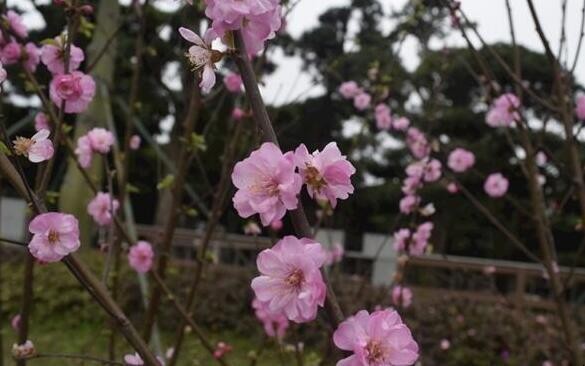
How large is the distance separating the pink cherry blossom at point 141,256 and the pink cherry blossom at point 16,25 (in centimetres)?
85

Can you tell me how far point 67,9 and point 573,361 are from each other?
1.49 meters

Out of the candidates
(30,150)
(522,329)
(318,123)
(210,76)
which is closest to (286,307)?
(210,76)

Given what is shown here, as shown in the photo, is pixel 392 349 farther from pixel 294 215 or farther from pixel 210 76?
pixel 210 76

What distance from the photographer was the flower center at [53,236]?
1.06 metres

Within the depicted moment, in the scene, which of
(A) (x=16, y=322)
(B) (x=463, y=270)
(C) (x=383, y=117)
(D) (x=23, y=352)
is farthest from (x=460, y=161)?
(D) (x=23, y=352)

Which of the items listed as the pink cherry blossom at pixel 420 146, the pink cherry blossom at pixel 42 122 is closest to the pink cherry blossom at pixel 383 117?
the pink cherry blossom at pixel 420 146

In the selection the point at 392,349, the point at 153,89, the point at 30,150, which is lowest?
the point at 392,349

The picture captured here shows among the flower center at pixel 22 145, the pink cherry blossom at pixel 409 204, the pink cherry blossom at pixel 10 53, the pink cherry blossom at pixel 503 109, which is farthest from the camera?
the pink cherry blossom at pixel 409 204

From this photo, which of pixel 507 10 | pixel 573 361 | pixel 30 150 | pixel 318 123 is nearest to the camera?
pixel 30 150

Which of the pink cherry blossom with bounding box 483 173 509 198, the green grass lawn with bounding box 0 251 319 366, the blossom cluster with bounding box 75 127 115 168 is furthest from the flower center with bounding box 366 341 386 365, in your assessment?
the green grass lawn with bounding box 0 251 319 366

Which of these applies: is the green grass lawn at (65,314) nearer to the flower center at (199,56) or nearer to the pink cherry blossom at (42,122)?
the pink cherry blossom at (42,122)

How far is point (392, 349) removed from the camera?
850mm

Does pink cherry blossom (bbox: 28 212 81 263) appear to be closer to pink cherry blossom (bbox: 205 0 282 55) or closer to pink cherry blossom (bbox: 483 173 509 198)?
pink cherry blossom (bbox: 205 0 282 55)

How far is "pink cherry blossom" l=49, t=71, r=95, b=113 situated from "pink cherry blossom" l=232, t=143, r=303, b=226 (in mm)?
655
